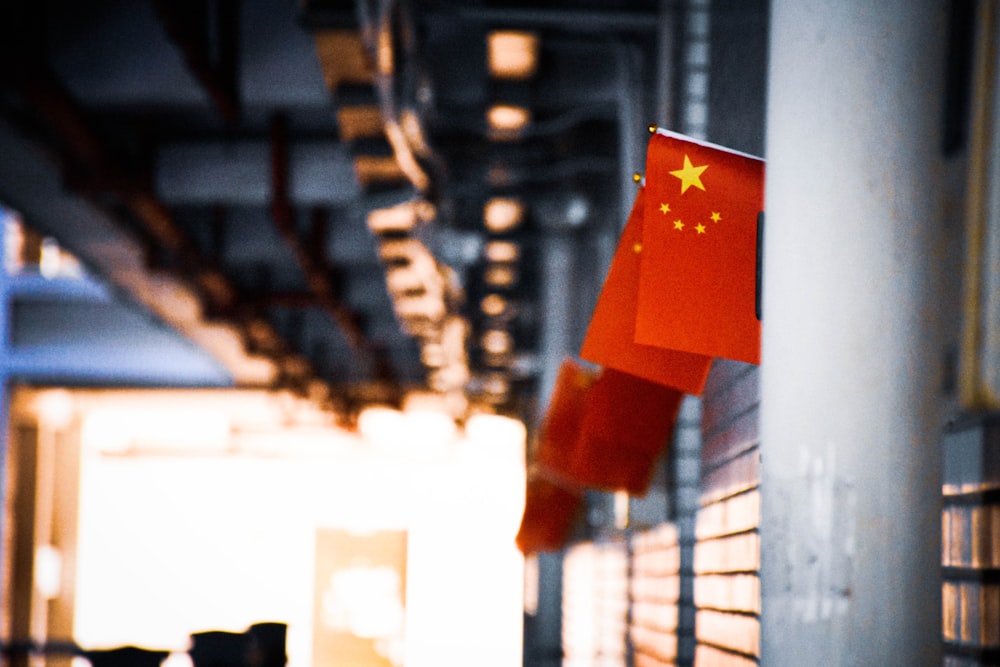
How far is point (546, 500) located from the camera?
9531 mm

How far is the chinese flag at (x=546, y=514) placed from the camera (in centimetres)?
947

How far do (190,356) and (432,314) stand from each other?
1053cm

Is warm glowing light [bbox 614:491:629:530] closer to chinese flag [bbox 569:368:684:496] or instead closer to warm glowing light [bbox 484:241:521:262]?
chinese flag [bbox 569:368:684:496]

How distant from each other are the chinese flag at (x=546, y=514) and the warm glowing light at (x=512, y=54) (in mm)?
3354

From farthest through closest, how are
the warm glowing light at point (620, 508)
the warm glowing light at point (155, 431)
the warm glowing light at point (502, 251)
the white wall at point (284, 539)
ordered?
the white wall at point (284, 539) < the warm glowing light at point (155, 431) < the warm glowing light at point (502, 251) < the warm glowing light at point (620, 508)

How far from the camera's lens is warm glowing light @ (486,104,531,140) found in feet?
23.7

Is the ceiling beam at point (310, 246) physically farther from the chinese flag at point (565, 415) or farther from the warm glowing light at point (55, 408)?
the warm glowing light at point (55, 408)

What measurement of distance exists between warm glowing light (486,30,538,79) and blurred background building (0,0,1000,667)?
29 mm

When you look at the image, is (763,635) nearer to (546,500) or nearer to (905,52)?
(905,52)

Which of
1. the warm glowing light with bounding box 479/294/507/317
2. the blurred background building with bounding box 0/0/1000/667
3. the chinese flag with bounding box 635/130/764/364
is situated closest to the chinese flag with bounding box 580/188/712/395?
the chinese flag with bounding box 635/130/764/364

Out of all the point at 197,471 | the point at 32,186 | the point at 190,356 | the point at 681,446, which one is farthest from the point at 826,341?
the point at 197,471

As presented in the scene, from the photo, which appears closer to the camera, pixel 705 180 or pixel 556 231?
pixel 705 180

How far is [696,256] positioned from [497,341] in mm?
11932

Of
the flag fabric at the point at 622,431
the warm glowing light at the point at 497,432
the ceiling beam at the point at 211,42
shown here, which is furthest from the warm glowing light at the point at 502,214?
the warm glowing light at the point at 497,432
